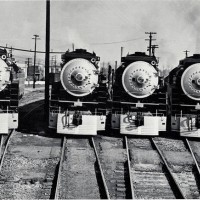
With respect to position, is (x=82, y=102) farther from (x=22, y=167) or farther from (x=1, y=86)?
(x=22, y=167)

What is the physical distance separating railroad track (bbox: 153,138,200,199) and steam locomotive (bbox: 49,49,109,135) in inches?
119

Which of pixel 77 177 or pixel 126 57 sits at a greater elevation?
pixel 126 57

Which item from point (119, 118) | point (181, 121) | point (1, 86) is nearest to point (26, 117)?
point (1, 86)

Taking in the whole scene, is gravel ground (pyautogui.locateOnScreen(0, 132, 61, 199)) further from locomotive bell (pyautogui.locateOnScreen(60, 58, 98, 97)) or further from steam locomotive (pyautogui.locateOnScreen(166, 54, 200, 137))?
steam locomotive (pyautogui.locateOnScreen(166, 54, 200, 137))

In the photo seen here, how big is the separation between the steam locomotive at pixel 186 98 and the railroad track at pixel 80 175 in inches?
166

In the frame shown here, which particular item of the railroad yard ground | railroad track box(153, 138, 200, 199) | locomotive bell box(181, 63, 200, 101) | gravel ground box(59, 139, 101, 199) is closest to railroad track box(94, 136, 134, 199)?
the railroad yard ground

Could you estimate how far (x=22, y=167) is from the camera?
9945 millimetres

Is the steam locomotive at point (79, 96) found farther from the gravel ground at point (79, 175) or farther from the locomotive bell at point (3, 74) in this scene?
the locomotive bell at point (3, 74)

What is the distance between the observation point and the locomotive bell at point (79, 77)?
13.3 meters

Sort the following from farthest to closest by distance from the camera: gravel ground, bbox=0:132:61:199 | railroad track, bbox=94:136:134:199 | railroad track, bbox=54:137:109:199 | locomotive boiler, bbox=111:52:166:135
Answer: locomotive boiler, bbox=111:52:166:135
railroad track, bbox=94:136:134:199
gravel ground, bbox=0:132:61:199
railroad track, bbox=54:137:109:199

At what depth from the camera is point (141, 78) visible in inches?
531

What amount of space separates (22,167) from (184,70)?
7946 mm

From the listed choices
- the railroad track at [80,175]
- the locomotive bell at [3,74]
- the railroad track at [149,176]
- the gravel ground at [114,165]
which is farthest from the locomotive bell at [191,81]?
the locomotive bell at [3,74]

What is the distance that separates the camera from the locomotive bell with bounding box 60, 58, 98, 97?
13.3m
